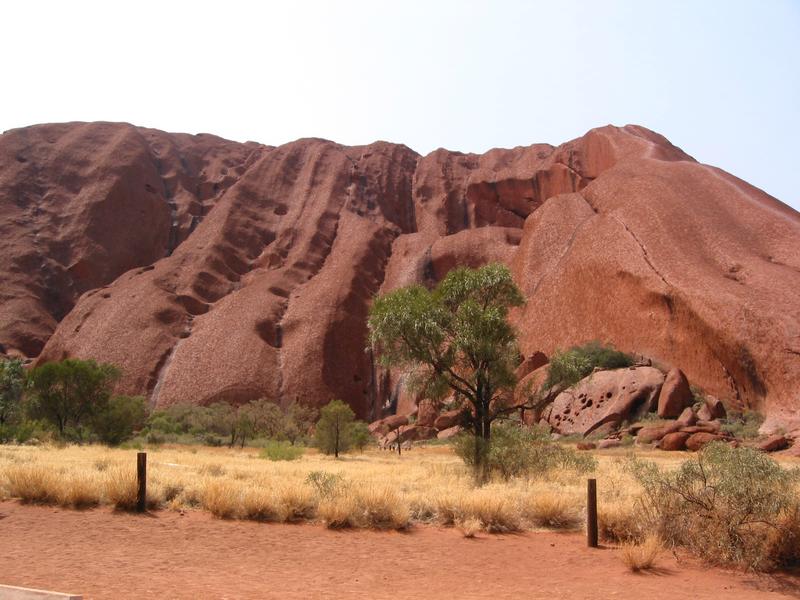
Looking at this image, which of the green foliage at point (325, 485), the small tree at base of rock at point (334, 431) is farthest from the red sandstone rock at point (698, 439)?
the green foliage at point (325, 485)

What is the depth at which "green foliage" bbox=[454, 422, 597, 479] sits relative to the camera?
18469 millimetres

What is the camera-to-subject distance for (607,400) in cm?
4041

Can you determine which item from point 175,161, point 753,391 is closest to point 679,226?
point 753,391

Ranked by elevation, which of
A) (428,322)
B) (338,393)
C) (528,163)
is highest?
(528,163)

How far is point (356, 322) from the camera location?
7012cm

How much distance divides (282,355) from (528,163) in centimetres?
4505

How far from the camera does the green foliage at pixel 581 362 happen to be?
23516mm

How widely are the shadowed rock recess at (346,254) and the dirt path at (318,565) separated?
101 feet

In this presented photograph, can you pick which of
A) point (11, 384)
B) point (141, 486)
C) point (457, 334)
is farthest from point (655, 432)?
point (11, 384)

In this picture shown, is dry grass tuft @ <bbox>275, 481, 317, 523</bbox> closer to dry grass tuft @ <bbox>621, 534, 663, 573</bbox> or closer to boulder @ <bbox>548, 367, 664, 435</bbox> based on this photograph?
dry grass tuft @ <bbox>621, 534, 663, 573</bbox>

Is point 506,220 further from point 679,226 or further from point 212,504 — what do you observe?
point 212,504

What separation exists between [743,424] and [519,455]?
2329cm

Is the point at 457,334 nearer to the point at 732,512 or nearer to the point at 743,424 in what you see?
the point at 732,512

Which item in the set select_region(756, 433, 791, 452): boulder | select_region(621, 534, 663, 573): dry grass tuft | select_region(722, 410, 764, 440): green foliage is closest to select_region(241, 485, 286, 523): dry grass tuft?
select_region(621, 534, 663, 573): dry grass tuft
